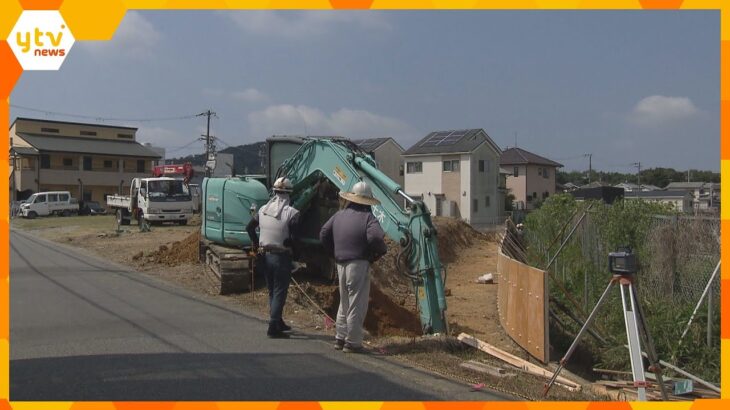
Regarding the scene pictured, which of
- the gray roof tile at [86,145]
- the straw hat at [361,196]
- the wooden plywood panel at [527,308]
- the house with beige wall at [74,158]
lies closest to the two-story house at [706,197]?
the wooden plywood panel at [527,308]

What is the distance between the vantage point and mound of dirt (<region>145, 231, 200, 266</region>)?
16094mm

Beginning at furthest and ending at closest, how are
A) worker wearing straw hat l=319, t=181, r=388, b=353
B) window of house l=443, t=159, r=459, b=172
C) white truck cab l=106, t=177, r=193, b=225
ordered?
window of house l=443, t=159, r=459, b=172 → white truck cab l=106, t=177, r=193, b=225 → worker wearing straw hat l=319, t=181, r=388, b=353

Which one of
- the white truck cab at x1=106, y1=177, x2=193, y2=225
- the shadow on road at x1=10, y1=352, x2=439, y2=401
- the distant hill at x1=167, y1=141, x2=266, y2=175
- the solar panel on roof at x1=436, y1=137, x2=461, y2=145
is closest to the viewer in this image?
the shadow on road at x1=10, y1=352, x2=439, y2=401

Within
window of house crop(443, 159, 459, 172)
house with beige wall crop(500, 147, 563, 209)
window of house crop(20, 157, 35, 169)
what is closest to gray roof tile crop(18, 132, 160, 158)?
window of house crop(20, 157, 35, 169)

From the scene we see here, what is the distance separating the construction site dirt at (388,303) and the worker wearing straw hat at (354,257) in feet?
1.40

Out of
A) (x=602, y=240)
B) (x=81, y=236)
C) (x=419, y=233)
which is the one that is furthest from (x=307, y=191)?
(x=81, y=236)

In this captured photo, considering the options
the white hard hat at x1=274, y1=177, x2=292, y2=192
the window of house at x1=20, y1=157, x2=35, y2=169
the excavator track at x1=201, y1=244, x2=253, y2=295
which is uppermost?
the window of house at x1=20, y1=157, x2=35, y2=169

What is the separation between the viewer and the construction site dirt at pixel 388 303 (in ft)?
22.8

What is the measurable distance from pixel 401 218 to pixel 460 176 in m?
40.9

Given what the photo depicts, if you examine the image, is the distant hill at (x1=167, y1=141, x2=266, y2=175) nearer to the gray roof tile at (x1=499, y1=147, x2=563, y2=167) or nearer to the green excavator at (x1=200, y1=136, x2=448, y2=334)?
the green excavator at (x1=200, y1=136, x2=448, y2=334)

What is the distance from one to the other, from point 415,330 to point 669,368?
381 cm

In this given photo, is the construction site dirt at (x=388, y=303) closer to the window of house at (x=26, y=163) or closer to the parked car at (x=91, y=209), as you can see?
the parked car at (x=91, y=209)

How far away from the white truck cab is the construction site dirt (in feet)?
10.5

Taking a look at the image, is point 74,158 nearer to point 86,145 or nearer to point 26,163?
point 86,145
